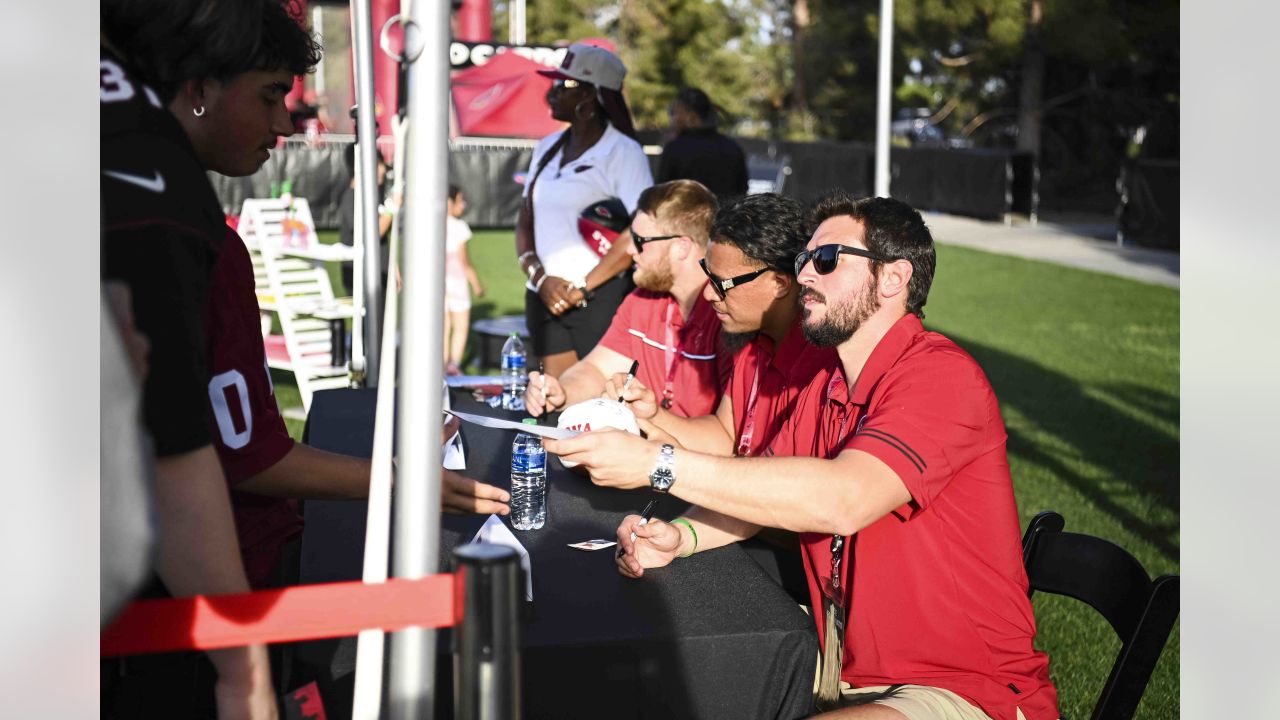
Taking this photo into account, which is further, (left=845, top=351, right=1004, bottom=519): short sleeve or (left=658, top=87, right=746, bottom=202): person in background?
(left=658, top=87, right=746, bottom=202): person in background

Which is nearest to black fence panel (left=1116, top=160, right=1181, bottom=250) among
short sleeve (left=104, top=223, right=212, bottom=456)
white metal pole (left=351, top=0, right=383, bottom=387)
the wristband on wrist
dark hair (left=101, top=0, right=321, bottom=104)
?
white metal pole (left=351, top=0, right=383, bottom=387)

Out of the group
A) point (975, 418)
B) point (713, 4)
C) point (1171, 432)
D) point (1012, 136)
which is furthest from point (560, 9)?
point (975, 418)

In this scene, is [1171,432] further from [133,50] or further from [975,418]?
[133,50]

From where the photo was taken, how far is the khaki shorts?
2.09 meters

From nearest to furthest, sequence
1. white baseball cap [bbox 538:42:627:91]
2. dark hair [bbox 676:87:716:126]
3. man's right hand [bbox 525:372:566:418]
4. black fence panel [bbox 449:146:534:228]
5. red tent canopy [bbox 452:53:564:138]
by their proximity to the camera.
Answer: man's right hand [bbox 525:372:566:418] → white baseball cap [bbox 538:42:627:91] → dark hair [bbox 676:87:716:126] → black fence panel [bbox 449:146:534:228] → red tent canopy [bbox 452:53:564:138]

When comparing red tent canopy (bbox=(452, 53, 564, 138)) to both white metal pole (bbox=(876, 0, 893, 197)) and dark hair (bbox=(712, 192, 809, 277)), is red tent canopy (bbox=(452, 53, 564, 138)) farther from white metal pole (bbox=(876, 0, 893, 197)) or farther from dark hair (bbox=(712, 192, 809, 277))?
Result: dark hair (bbox=(712, 192, 809, 277))

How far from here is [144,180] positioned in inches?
51.4

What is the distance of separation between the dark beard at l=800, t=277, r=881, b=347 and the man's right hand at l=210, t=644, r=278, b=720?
139cm

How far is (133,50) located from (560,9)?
129 ft

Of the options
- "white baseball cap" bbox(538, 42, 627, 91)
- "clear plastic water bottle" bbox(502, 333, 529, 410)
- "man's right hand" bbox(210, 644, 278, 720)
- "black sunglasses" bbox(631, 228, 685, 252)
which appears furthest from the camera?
"white baseball cap" bbox(538, 42, 627, 91)

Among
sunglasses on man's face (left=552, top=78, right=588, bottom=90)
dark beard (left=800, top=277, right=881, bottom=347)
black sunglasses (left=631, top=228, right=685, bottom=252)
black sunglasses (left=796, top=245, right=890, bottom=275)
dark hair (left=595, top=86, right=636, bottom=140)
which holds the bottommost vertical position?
dark beard (left=800, top=277, right=881, bottom=347)

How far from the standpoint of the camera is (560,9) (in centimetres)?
3881
